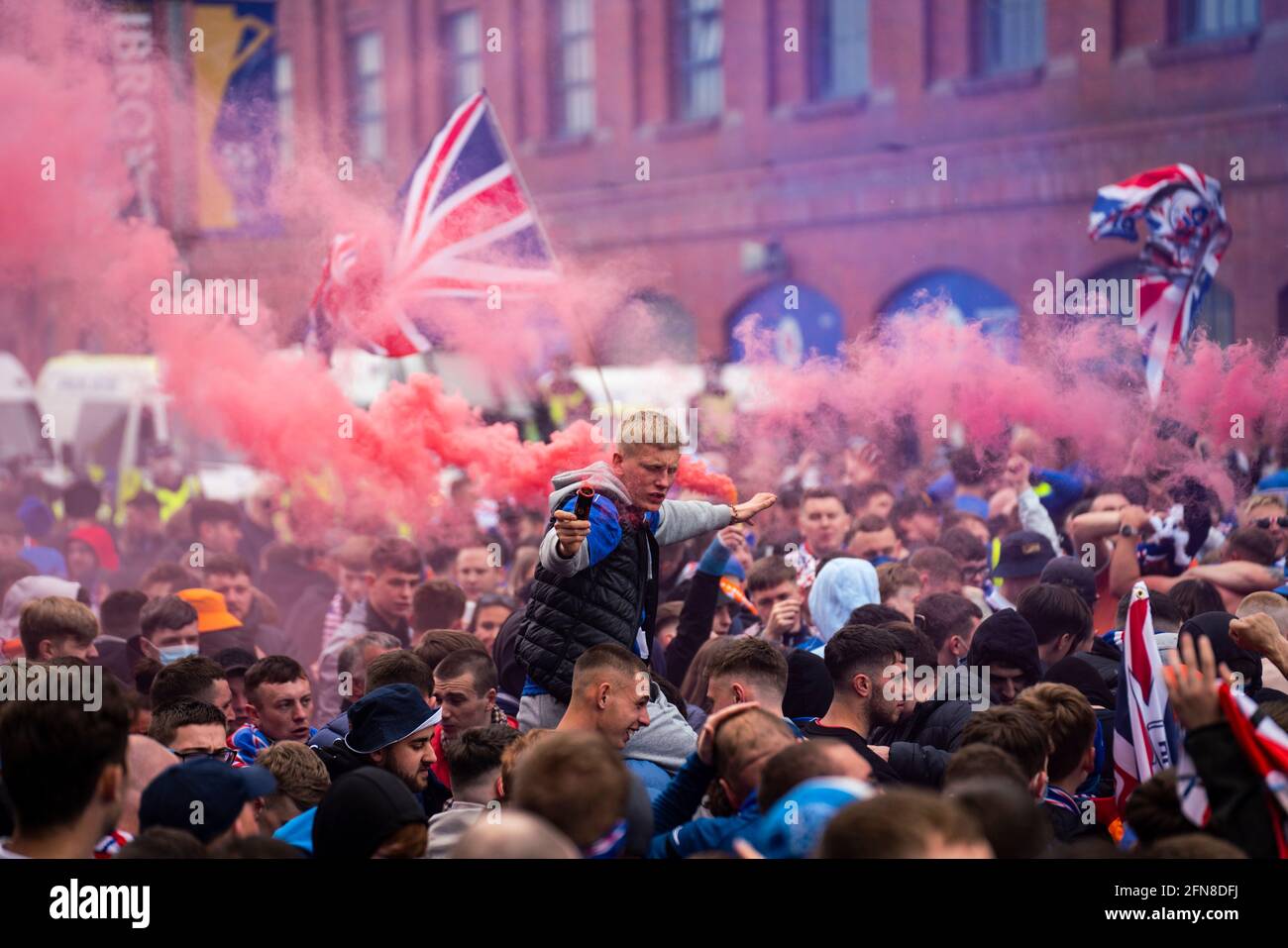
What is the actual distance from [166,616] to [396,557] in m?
1.43

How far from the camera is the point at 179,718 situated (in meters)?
4.84

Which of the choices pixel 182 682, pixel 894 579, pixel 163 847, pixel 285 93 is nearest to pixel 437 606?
pixel 894 579

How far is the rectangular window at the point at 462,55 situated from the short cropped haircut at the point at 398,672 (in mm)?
18081

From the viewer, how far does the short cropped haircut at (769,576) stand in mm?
6961

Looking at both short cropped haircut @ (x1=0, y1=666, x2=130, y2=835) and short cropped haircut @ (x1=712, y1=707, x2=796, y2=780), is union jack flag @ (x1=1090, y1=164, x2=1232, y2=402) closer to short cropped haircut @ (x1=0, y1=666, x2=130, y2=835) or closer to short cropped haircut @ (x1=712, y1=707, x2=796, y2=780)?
short cropped haircut @ (x1=712, y1=707, x2=796, y2=780)

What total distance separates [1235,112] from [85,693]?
48.3ft

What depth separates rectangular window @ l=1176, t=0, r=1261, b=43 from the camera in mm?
16141

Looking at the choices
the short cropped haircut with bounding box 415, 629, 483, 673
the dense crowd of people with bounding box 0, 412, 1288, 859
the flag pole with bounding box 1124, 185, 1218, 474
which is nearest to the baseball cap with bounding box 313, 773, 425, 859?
the dense crowd of people with bounding box 0, 412, 1288, 859

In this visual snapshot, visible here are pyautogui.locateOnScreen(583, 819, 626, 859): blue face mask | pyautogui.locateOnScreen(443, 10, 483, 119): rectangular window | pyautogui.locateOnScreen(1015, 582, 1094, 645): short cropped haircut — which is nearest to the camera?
pyautogui.locateOnScreen(583, 819, 626, 859): blue face mask

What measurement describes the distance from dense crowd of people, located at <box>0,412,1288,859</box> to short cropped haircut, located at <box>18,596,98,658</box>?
0.05 ft

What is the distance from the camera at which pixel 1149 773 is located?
4.62 meters

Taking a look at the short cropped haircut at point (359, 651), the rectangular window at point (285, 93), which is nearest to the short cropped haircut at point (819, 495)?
the short cropped haircut at point (359, 651)

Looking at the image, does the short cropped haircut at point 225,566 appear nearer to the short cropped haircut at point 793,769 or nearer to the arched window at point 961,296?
the short cropped haircut at point 793,769
